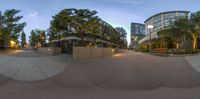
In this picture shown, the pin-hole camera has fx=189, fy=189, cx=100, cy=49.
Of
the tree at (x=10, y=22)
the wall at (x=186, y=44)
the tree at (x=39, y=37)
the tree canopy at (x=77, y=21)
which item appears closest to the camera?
the tree canopy at (x=77, y=21)

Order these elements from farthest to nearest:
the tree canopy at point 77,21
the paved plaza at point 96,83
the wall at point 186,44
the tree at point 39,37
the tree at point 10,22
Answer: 1. the wall at point 186,44
2. the tree at point 39,37
3. the tree at point 10,22
4. the tree canopy at point 77,21
5. the paved plaza at point 96,83

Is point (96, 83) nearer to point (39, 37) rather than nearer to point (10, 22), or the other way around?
point (10, 22)

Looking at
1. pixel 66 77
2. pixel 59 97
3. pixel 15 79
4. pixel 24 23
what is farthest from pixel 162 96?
pixel 24 23

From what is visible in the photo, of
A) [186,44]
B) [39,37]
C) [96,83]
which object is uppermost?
[39,37]

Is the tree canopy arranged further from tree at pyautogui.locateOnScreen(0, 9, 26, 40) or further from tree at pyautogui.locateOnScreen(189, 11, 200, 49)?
tree at pyautogui.locateOnScreen(189, 11, 200, 49)

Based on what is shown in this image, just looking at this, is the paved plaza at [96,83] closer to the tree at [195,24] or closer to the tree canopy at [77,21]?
the tree canopy at [77,21]

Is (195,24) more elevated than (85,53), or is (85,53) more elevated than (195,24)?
(195,24)

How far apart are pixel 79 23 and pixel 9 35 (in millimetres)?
19850

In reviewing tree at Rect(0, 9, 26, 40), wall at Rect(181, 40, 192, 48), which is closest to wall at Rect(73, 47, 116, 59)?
tree at Rect(0, 9, 26, 40)

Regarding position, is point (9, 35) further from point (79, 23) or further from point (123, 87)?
point (123, 87)

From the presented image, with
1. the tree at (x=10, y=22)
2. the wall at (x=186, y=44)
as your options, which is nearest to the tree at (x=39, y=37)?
the tree at (x=10, y=22)

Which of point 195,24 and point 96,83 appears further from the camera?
point 195,24

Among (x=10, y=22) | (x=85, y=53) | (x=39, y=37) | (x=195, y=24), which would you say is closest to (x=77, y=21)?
(x=85, y=53)

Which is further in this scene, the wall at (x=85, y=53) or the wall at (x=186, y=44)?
the wall at (x=186, y=44)
